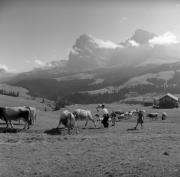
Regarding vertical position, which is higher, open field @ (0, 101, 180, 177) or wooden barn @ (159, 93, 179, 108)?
wooden barn @ (159, 93, 179, 108)

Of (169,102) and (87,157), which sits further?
(169,102)

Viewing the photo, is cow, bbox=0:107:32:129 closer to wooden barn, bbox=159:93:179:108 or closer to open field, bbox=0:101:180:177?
open field, bbox=0:101:180:177

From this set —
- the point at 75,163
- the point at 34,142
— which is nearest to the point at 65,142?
the point at 34,142

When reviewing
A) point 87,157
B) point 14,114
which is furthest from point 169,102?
point 87,157

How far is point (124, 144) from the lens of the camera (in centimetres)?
2512

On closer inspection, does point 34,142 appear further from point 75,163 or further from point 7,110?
point 7,110

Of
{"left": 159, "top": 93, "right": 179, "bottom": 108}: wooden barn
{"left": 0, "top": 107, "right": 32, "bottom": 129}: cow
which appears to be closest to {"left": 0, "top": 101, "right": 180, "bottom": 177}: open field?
{"left": 0, "top": 107, "right": 32, "bottom": 129}: cow

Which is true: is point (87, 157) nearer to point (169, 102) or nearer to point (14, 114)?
point (14, 114)

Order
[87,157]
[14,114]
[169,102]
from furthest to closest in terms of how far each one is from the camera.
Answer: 1. [169,102]
2. [14,114]
3. [87,157]

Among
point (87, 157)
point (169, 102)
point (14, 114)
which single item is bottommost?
point (87, 157)

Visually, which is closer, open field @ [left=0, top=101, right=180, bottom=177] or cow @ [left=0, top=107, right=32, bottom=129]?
open field @ [left=0, top=101, right=180, bottom=177]

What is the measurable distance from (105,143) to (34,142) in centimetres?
657

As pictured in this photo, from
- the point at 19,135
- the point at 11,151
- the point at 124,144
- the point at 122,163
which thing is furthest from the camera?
the point at 19,135

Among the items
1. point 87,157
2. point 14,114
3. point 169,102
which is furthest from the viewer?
point 169,102
